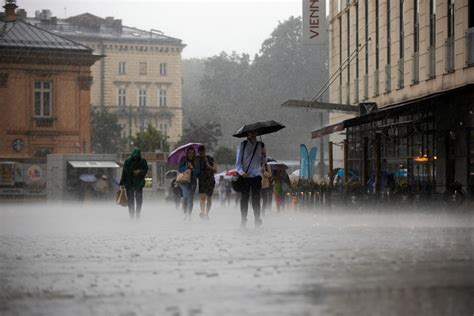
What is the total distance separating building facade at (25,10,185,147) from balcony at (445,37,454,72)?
86.8 metres

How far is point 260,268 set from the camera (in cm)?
1038

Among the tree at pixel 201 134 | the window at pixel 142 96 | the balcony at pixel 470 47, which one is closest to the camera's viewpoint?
the balcony at pixel 470 47

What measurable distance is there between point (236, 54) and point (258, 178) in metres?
116

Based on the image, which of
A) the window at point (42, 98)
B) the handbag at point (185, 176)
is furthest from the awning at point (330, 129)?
the window at point (42, 98)

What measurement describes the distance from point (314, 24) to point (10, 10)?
1376 inches

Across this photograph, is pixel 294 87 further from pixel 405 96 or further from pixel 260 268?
pixel 260 268

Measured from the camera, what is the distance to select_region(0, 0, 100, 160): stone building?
63.8 meters

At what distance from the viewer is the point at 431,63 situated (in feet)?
96.2

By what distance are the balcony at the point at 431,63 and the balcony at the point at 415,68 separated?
130 centimetres

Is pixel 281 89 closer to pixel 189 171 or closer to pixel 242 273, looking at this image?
pixel 189 171

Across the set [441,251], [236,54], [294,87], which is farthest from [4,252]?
[236,54]

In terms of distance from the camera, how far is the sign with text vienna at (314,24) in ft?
130

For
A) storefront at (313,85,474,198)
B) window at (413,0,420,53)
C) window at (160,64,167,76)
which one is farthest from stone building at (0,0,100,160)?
window at (160,64,167,76)

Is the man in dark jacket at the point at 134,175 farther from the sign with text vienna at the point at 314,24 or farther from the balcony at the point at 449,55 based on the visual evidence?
the sign with text vienna at the point at 314,24
